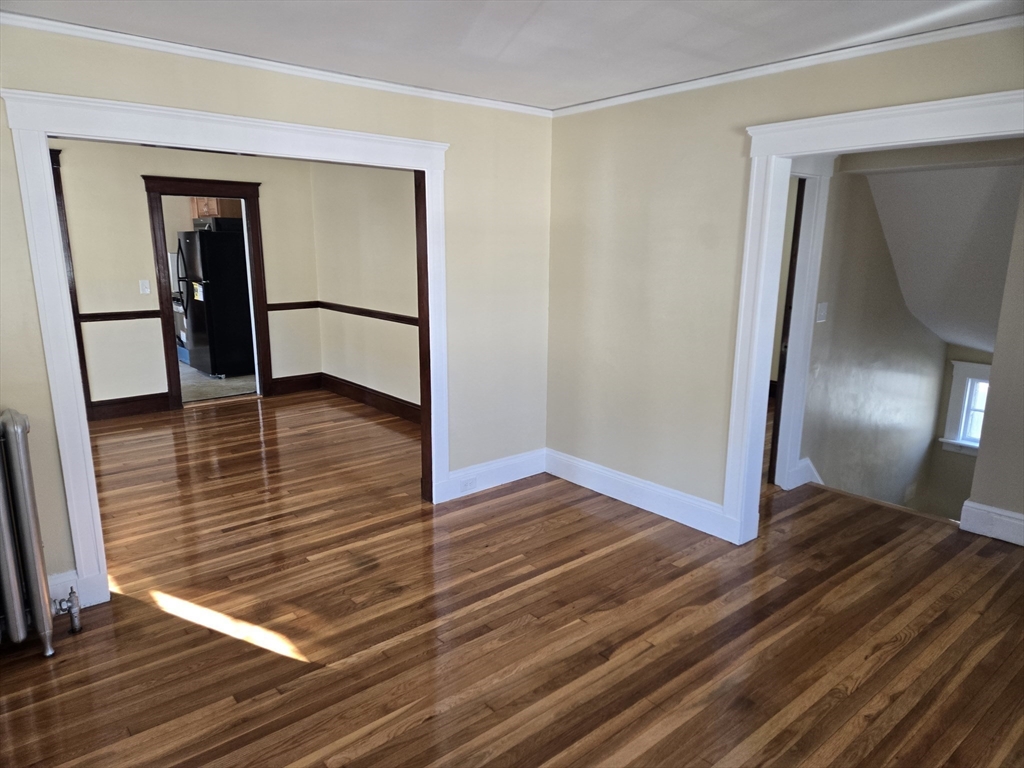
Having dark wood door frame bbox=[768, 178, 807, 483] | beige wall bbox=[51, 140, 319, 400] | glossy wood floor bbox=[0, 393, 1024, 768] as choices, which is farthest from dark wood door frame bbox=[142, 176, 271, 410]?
dark wood door frame bbox=[768, 178, 807, 483]

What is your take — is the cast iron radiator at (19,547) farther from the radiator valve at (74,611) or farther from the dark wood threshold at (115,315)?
the dark wood threshold at (115,315)

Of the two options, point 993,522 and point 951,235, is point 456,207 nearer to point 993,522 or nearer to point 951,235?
point 951,235

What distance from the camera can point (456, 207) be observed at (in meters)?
3.91

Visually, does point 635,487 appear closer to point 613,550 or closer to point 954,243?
point 613,550

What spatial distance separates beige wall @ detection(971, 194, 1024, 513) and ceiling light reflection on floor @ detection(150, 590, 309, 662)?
3722 mm

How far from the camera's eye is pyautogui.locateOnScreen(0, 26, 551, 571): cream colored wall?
2607 mm

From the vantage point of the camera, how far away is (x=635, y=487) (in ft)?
13.4

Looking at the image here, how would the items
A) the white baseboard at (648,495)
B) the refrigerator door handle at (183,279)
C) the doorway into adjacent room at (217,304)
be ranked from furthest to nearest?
the refrigerator door handle at (183,279)
the doorway into adjacent room at (217,304)
the white baseboard at (648,495)

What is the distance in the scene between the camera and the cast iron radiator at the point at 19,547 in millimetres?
2395

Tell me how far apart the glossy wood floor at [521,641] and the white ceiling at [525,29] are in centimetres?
244

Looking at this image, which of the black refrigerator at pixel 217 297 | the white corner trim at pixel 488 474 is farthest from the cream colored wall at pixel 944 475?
the black refrigerator at pixel 217 297

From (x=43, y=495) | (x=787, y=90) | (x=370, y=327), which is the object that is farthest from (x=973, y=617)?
(x=370, y=327)

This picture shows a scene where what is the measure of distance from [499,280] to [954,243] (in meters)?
3.18

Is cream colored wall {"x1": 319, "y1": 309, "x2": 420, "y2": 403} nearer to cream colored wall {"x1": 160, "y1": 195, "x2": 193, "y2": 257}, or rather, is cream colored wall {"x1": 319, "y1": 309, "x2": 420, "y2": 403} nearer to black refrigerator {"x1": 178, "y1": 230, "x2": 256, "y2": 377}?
black refrigerator {"x1": 178, "y1": 230, "x2": 256, "y2": 377}
